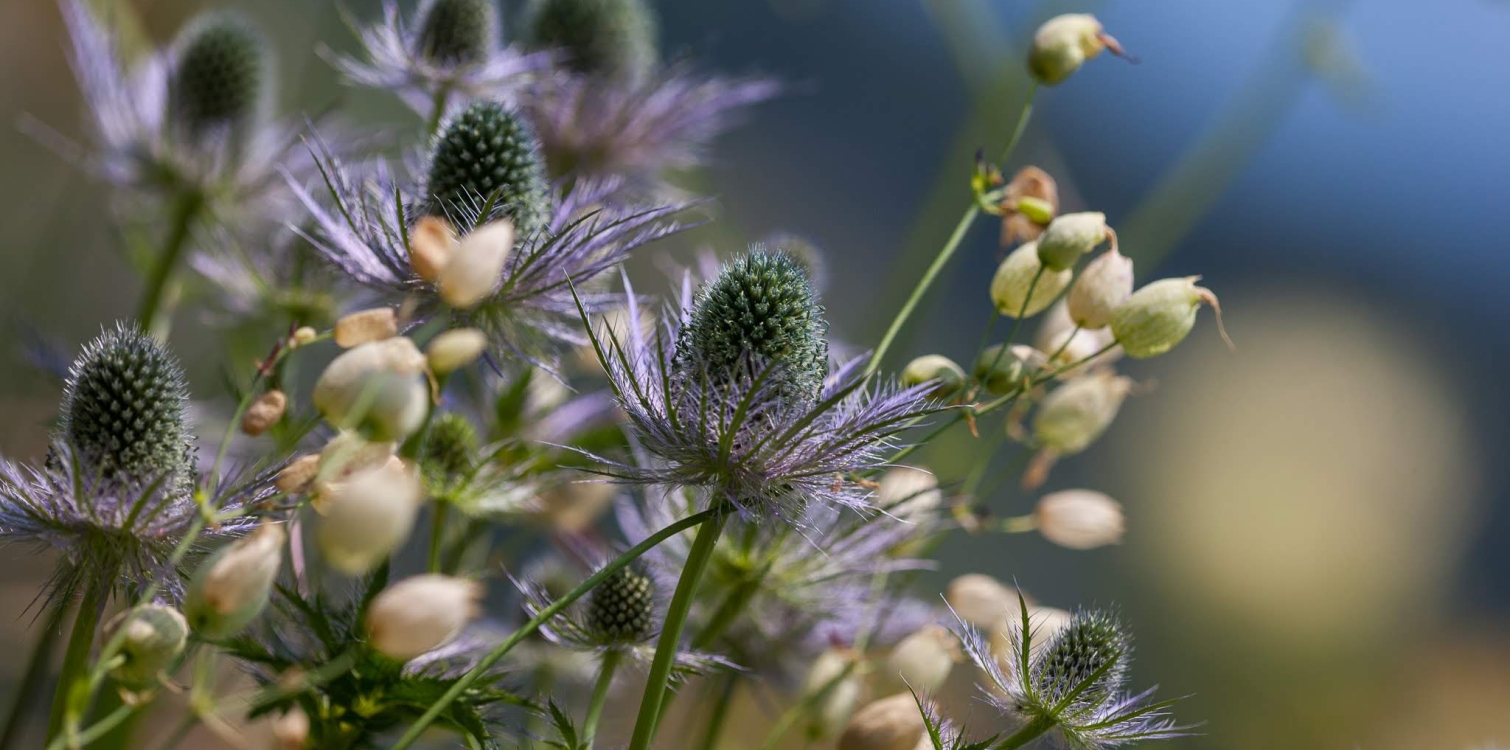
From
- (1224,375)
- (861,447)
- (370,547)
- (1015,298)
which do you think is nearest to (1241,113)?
(1015,298)

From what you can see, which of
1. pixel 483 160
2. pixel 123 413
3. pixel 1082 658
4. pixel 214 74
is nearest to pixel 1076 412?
pixel 1082 658

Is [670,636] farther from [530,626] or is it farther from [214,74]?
[214,74]

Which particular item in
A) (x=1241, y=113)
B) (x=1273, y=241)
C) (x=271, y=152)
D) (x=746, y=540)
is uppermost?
(x=1273, y=241)

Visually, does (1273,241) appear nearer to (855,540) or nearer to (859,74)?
(859,74)

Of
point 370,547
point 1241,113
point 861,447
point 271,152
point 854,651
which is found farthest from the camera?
point 1241,113

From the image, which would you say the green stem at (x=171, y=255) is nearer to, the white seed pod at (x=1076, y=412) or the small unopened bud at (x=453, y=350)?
the small unopened bud at (x=453, y=350)

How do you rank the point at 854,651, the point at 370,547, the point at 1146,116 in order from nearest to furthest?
the point at 370,547 < the point at 854,651 < the point at 1146,116


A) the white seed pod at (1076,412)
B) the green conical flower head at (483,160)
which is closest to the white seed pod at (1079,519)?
the white seed pod at (1076,412)
